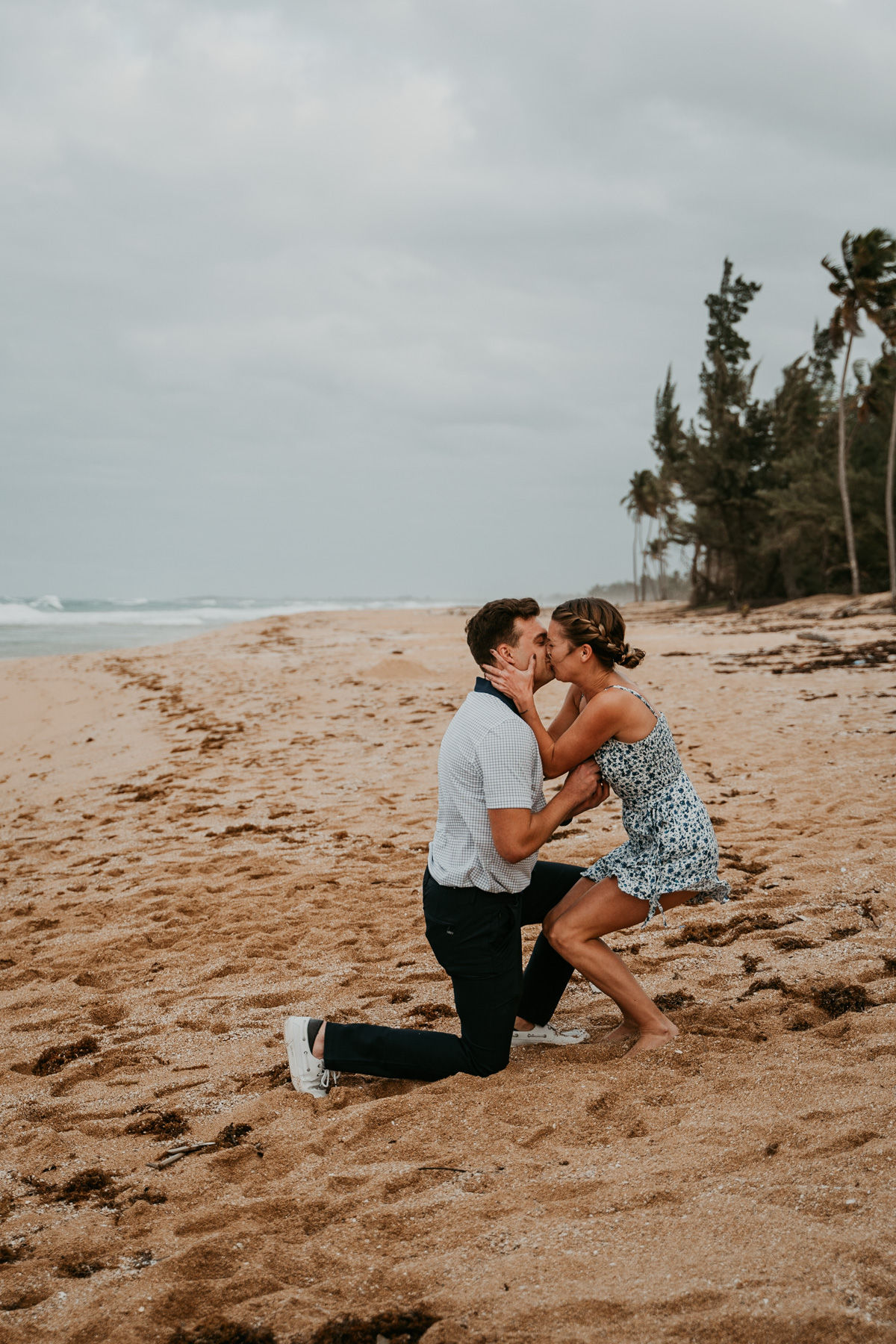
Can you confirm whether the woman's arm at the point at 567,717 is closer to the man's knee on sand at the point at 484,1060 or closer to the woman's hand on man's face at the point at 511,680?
the woman's hand on man's face at the point at 511,680

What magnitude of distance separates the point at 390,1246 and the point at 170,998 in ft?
6.73

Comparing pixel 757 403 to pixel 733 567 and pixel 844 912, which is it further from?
pixel 844 912

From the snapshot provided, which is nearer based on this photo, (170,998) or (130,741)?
(170,998)

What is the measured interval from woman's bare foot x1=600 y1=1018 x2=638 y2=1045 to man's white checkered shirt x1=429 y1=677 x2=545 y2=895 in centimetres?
67

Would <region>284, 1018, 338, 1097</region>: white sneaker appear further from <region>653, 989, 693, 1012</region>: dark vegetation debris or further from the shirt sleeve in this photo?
<region>653, 989, 693, 1012</region>: dark vegetation debris

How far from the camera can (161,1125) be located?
281cm

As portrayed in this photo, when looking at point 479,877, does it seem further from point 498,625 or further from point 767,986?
point 767,986

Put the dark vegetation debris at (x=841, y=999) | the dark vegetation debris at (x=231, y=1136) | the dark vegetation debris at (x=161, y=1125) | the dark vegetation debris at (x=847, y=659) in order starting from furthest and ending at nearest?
the dark vegetation debris at (x=847, y=659) < the dark vegetation debris at (x=841, y=999) < the dark vegetation debris at (x=161, y=1125) < the dark vegetation debris at (x=231, y=1136)

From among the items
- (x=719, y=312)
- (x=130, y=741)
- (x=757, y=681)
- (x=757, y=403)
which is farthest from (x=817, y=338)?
(x=130, y=741)

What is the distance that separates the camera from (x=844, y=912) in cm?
397

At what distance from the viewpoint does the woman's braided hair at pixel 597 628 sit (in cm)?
294

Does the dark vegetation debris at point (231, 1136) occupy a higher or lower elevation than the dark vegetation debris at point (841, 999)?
lower

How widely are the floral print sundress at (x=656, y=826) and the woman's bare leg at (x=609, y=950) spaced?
61 mm

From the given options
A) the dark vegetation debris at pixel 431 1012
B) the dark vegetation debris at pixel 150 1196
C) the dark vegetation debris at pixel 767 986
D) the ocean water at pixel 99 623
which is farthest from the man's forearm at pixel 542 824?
the ocean water at pixel 99 623
